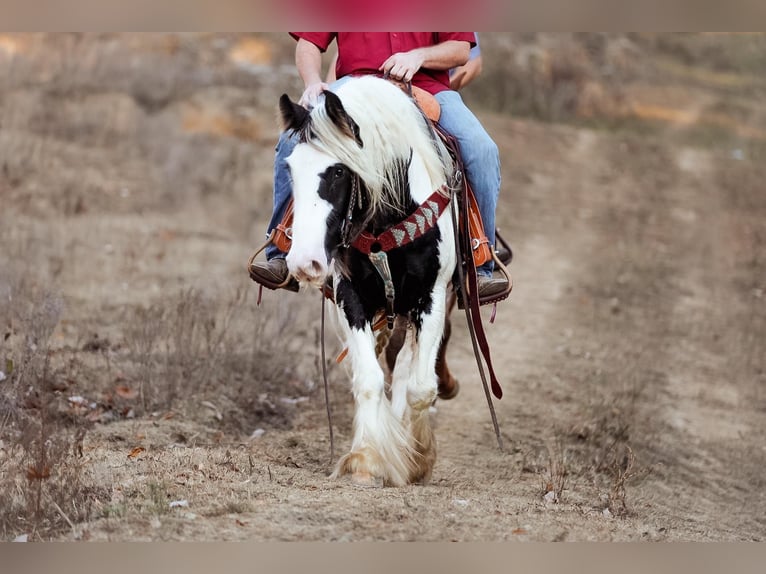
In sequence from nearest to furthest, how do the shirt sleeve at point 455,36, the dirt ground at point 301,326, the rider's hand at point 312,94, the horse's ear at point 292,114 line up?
the horse's ear at point 292,114
the dirt ground at point 301,326
the rider's hand at point 312,94
the shirt sleeve at point 455,36

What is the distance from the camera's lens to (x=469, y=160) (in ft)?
19.5

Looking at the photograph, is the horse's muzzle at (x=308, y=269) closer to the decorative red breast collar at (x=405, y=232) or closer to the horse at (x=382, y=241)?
the horse at (x=382, y=241)

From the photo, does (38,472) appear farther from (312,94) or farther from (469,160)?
(469,160)

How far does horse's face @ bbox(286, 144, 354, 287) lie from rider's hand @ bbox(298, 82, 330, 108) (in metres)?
0.48

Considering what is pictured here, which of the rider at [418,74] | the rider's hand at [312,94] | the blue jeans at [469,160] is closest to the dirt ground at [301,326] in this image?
the rider at [418,74]

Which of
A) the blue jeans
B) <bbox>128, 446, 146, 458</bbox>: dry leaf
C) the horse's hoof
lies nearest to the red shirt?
the blue jeans

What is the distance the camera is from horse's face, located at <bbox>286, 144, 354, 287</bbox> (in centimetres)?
466

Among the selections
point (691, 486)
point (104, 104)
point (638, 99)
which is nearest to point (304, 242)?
point (691, 486)

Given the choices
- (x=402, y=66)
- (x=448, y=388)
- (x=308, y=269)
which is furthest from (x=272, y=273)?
(x=448, y=388)

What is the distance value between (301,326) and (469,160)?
4.33 metres

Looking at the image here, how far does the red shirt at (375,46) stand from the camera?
5.94 meters

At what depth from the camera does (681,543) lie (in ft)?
16.3

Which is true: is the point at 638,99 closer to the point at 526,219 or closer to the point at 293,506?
the point at 526,219
